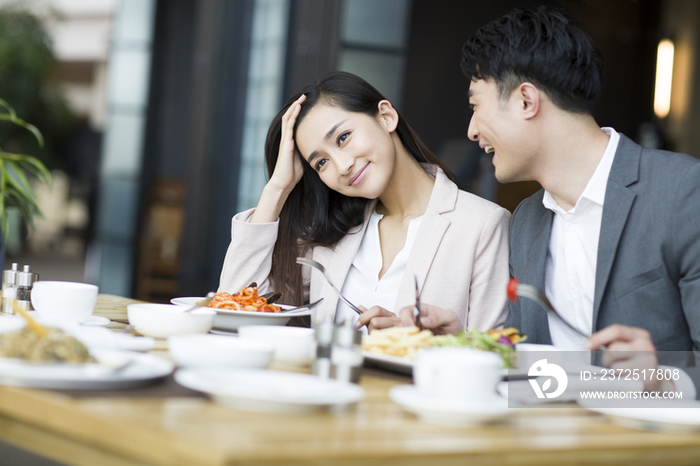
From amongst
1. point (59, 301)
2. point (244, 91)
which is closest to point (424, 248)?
point (59, 301)

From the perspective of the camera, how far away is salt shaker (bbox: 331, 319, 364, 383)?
106 centimetres

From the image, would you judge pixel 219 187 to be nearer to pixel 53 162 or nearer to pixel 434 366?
pixel 434 366

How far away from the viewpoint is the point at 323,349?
109 centimetres

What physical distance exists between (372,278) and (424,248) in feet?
0.78

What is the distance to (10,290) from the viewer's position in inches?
63.0

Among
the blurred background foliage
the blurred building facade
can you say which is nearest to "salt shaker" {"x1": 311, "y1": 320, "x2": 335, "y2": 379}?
the blurred building facade

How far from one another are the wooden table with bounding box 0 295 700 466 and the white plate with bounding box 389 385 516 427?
1 centimetres

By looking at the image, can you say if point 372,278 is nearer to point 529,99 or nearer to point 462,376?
point 529,99

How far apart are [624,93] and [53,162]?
983 cm

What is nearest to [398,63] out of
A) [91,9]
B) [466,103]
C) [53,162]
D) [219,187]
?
[466,103]

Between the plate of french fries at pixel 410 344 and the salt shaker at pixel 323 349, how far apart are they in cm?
18

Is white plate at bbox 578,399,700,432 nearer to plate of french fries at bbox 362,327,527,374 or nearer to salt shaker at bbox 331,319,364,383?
plate of french fries at bbox 362,327,527,374

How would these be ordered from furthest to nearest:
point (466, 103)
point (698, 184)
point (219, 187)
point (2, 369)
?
point (219, 187)
point (466, 103)
point (698, 184)
point (2, 369)

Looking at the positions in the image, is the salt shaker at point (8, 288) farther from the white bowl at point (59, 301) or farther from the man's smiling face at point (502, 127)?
the man's smiling face at point (502, 127)
